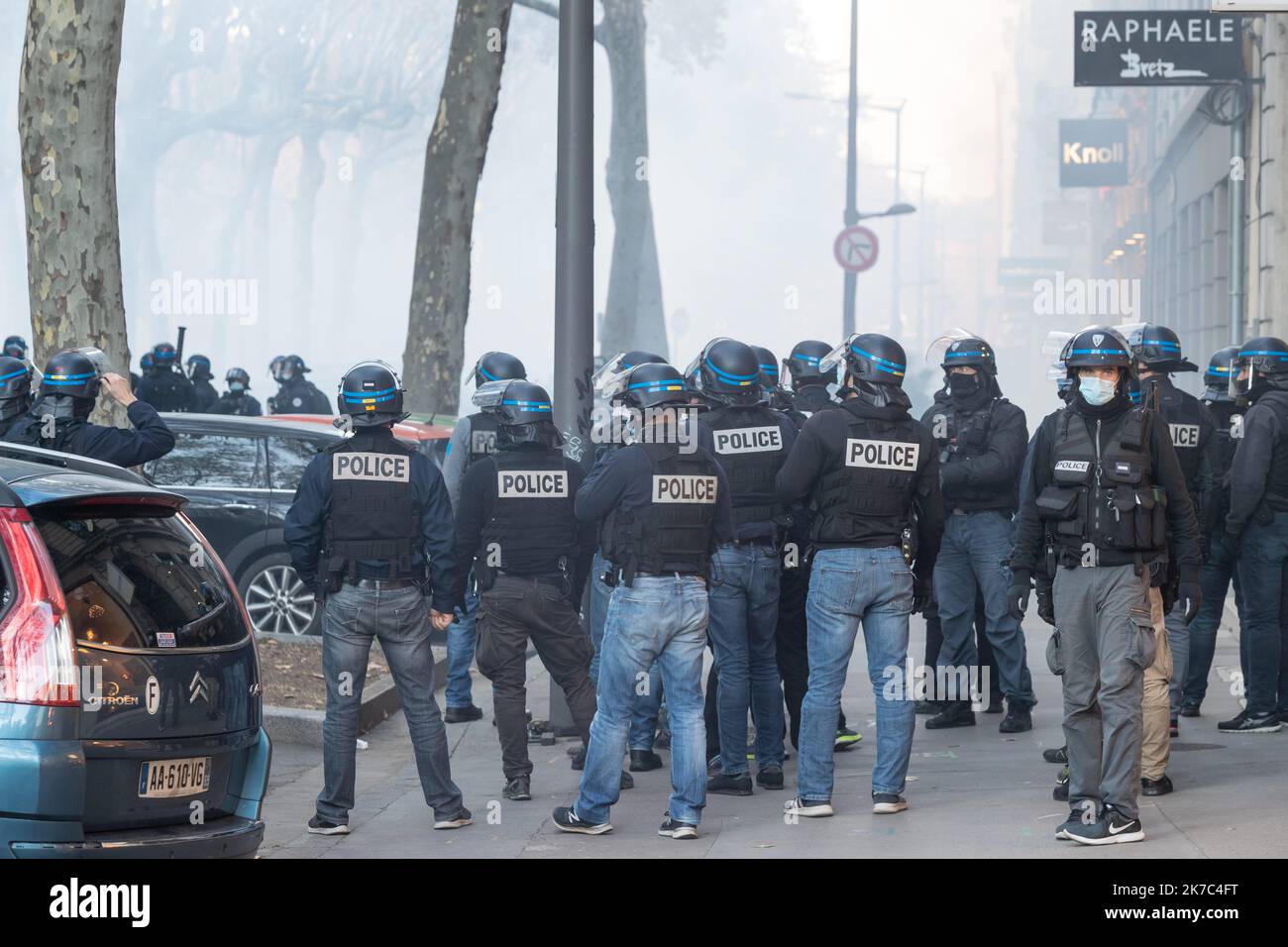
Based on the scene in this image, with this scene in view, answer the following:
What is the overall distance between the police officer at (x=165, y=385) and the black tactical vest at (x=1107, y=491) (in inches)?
458

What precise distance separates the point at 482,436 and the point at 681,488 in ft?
6.83

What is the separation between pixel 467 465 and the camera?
376 inches

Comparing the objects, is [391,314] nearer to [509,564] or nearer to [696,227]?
[696,227]

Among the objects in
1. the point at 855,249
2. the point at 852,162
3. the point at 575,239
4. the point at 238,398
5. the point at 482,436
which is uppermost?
the point at 852,162

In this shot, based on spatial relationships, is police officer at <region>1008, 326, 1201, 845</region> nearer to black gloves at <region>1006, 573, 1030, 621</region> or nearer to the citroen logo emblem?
black gloves at <region>1006, 573, 1030, 621</region>

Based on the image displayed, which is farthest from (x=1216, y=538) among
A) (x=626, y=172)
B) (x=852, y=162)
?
(x=852, y=162)

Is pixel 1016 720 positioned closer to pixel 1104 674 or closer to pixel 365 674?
pixel 1104 674

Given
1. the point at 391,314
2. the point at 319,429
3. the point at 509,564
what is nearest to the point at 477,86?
the point at 319,429

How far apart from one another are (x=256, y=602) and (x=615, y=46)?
21425 millimetres

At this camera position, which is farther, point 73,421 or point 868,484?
point 73,421

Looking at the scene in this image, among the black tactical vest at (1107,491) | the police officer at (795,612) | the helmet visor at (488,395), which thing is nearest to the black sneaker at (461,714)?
the police officer at (795,612)

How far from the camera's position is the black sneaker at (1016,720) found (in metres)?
9.75

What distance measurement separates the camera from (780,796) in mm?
8312

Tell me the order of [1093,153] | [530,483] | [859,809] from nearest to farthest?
[859,809], [530,483], [1093,153]
